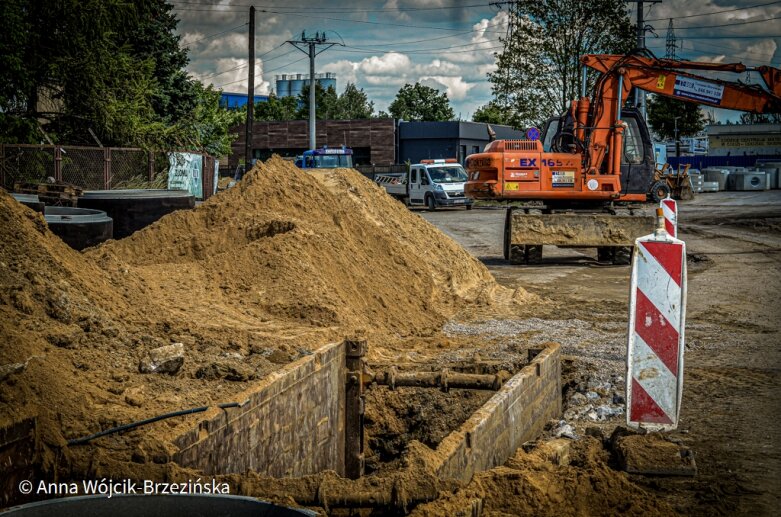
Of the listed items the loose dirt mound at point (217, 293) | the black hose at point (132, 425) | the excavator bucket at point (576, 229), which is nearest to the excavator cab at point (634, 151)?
the excavator bucket at point (576, 229)

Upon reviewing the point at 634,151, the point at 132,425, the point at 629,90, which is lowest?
the point at 132,425

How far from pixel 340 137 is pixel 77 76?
42.9 metres

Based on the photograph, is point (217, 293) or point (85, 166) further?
point (85, 166)

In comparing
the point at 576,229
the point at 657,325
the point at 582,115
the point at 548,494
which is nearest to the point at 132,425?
the point at 548,494

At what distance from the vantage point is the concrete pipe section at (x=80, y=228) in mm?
11782

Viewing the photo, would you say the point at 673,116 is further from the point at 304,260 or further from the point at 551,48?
the point at 304,260

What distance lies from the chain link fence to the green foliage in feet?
7.38

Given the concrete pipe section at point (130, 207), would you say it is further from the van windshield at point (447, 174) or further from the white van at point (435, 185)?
the van windshield at point (447, 174)

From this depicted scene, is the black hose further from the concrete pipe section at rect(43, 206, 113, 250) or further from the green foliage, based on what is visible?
the green foliage

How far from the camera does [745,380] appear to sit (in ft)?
26.8

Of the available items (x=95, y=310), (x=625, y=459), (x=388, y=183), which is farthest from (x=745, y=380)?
(x=388, y=183)

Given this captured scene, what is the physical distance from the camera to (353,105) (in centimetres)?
10094

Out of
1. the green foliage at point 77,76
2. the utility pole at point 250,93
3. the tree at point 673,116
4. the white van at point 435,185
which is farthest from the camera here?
the tree at point 673,116

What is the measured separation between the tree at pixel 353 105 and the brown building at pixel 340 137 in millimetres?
25378
